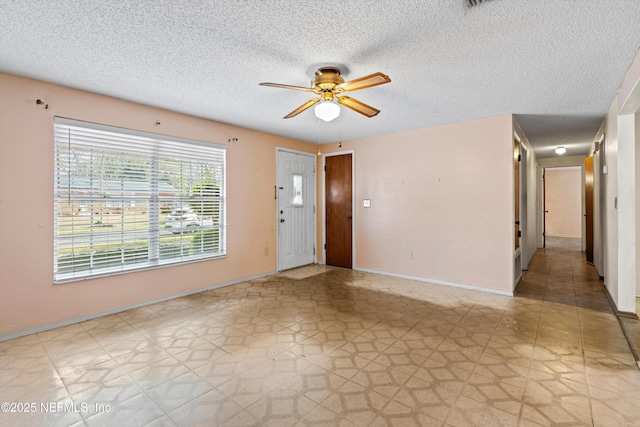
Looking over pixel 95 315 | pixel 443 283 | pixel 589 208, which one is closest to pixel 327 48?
pixel 95 315

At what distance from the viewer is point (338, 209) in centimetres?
589

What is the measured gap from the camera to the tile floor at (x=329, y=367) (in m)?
1.77

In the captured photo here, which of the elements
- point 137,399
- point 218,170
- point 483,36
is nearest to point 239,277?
point 218,170

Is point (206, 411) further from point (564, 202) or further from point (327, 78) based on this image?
point (564, 202)

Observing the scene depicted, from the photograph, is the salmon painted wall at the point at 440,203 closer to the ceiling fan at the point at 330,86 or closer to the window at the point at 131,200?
the ceiling fan at the point at 330,86

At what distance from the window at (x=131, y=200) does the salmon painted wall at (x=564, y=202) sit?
1071 cm

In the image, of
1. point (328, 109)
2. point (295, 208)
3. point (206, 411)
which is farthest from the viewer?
point (295, 208)

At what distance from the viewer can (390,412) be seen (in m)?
1.78

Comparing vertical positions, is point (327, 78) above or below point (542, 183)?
above

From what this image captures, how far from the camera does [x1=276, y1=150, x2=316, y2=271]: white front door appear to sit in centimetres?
545

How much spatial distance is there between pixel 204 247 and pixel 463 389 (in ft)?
11.8

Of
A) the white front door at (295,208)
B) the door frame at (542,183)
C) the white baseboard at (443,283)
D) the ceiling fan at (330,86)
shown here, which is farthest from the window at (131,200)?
the door frame at (542,183)

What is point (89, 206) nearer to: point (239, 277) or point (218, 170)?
point (218, 170)

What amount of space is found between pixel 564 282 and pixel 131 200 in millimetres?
6270
